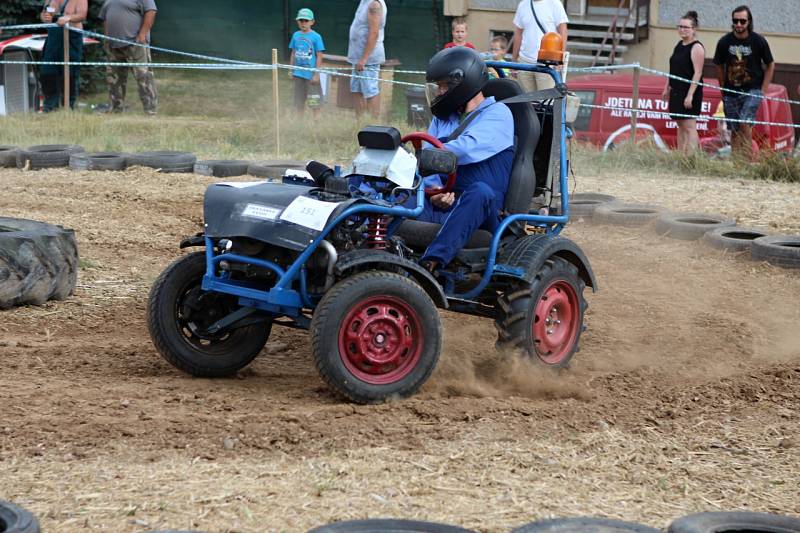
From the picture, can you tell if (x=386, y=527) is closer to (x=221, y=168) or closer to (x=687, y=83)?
(x=221, y=168)

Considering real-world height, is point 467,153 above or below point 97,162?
above

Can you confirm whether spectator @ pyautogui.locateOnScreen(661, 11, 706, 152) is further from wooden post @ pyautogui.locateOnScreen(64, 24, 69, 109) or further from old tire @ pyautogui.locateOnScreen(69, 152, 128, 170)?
wooden post @ pyautogui.locateOnScreen(64, 24, 69, 109)

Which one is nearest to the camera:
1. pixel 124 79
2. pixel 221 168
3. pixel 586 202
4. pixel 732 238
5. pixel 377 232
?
pixel 377 232

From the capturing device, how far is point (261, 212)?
5227mm

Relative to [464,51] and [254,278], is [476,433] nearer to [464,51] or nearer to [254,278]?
[254,278]

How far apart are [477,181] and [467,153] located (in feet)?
0.57

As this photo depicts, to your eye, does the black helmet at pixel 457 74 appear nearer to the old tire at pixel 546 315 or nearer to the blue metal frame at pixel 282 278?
the blue metal frame at pixel 282 278

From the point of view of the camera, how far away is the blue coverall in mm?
5676

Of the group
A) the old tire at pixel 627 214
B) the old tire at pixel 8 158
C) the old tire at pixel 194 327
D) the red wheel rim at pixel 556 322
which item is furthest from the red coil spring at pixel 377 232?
the old tire at pixel 8 158

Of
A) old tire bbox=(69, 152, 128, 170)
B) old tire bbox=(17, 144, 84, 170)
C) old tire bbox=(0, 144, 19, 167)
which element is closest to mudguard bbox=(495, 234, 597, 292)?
old tire bbox=(69, 152, 128, 170)

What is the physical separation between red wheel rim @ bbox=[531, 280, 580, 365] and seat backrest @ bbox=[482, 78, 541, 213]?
0.46m

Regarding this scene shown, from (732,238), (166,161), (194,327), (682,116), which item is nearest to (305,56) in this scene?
(166,161)

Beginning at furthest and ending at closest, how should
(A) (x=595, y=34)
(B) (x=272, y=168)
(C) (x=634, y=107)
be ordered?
(A) (x=595, y=34), (C) (x=634, y=107), (B) (x=272, y=168)

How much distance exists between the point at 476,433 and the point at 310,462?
785 millimetres
